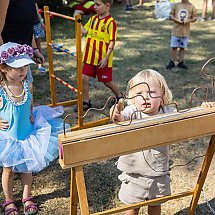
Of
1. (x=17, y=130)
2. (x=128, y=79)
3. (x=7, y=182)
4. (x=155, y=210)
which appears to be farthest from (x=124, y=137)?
(x=128, y=79)

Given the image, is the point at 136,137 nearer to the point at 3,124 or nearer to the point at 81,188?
the point at 81,188

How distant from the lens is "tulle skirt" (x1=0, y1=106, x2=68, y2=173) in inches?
89.2

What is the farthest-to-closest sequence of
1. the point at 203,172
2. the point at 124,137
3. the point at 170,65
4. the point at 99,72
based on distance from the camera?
the point at 170,65
the point at 99,72
the point at 203,172
the point at 124,137

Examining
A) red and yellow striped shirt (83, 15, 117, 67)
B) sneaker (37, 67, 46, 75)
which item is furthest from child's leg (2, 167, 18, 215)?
sneaker (37, 67, 46, 75)

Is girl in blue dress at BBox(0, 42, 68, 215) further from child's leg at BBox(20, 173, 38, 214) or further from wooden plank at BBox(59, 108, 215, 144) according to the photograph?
wooden plank at BBox(59, 108, 215, 144)

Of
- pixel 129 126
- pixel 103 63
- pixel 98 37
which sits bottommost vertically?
pixel 103 63

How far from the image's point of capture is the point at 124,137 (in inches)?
62.7

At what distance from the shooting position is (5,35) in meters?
2.90

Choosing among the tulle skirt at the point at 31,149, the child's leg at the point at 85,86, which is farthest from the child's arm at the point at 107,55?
the tulle skirt at the point at 31,149

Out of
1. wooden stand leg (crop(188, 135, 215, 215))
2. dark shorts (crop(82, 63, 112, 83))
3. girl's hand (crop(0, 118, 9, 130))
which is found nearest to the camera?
wooden stand leg (crop(188, 135, 215, 215))

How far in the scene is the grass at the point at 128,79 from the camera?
266cm

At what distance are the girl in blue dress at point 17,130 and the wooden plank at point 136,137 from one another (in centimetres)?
82

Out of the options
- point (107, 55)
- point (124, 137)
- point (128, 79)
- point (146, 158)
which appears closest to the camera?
point (124, 137)

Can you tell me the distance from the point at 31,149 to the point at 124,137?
0.93 meters
